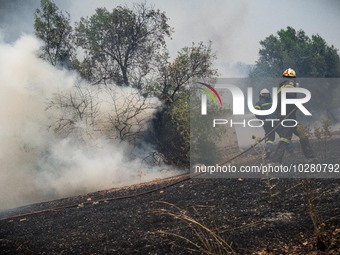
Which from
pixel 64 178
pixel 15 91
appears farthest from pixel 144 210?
pixel 15 91

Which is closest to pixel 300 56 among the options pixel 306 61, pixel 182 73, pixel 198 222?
pixel 306 61

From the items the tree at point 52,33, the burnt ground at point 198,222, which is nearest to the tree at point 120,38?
the tree at point 52,33

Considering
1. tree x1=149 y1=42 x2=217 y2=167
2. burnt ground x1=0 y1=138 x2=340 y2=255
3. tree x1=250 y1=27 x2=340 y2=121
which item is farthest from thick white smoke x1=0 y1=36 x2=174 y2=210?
tree x1=250 y1=27 x2=340 y2=121

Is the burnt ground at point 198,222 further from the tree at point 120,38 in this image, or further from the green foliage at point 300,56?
the green foliage at point 300,56

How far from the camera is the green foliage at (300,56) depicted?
81.5ft

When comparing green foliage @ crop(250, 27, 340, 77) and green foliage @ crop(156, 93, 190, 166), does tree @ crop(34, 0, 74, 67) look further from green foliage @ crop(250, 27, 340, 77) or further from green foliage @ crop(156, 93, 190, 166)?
green foliage @ crop(250, 27, 340, 77)

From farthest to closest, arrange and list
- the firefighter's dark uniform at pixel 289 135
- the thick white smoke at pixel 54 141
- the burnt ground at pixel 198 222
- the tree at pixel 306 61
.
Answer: the tree at pixel 306 61 → the thick white smoke at pixel 54 141 → the firefighter's dark uniform at pixel 289 135 → the burnt ground at pixel 198 222

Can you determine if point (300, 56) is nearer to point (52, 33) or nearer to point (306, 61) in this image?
point (306, 61)

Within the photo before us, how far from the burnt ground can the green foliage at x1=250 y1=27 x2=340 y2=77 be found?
1844 centimetres

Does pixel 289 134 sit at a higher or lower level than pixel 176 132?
lower

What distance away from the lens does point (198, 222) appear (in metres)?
5.98

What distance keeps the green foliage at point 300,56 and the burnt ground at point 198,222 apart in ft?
60.5

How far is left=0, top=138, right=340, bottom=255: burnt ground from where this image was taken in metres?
4.95

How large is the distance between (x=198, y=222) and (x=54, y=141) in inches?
350
